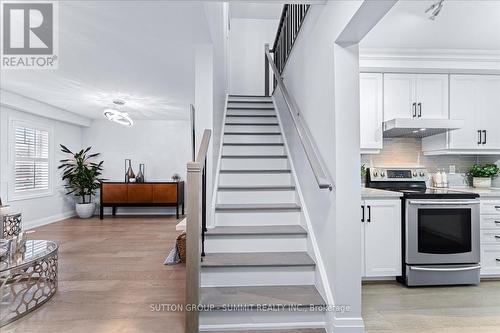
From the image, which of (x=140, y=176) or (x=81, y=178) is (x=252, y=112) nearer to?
(x=140, y=176)

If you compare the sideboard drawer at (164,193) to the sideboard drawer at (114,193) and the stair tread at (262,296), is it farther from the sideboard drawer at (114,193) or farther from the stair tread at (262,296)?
the stair tread at (262,296)

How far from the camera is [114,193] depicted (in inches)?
256

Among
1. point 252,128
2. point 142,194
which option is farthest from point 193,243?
point 142,194

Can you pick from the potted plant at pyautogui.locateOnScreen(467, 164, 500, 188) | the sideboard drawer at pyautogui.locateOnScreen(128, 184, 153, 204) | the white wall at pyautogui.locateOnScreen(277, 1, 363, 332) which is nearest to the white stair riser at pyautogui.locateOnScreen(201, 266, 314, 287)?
the white wall at pyautogui.locateOnScreen(277, 1, 363, 332)

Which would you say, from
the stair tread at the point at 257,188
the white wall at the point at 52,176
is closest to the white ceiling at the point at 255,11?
the white wall at the point at 52,176

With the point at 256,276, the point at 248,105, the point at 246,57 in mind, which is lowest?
the point at 256,276

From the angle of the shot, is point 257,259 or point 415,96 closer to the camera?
point 257,259

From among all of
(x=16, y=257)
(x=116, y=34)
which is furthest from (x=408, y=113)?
(x=16, y=257)

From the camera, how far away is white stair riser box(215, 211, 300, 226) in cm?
292

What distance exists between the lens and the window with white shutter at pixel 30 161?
5.33 m

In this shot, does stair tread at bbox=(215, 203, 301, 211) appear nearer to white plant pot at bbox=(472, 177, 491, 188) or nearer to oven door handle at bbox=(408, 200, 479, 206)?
oven door handle at bbox=(408, 200, 479, 206)

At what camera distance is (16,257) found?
237 cm

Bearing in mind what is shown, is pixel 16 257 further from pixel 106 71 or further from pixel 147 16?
pixel 106 71

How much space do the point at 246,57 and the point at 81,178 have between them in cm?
449
